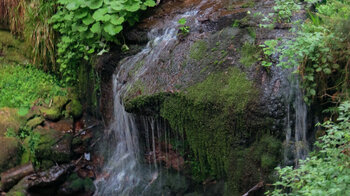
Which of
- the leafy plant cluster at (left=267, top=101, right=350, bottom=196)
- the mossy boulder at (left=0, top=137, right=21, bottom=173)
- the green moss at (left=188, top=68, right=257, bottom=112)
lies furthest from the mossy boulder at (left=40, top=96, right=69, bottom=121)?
the leafy plant cluster at (left=267, top=101, right=350, bottom=196)

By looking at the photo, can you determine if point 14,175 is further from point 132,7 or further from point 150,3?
point 150,3

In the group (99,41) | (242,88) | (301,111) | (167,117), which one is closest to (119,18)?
(99,41)

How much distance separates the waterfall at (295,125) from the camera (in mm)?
3916

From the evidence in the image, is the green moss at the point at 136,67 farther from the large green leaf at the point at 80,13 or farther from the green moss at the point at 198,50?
the large green leaf at the point at 80,13

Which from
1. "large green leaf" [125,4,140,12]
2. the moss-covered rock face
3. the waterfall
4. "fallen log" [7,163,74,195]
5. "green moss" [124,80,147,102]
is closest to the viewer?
the waterfall

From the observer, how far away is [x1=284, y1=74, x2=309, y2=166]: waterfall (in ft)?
12.8

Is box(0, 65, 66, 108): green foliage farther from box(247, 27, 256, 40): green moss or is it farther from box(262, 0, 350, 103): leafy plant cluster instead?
box(262, 0, 350, 103): leafy plant cluster

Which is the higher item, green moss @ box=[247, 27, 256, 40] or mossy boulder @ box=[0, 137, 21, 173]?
green moss @ box=[247, 27, 256, 40]

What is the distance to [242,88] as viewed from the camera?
13.2ft

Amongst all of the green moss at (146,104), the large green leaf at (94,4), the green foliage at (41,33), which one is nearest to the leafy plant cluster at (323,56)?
the green moss at (146,104)

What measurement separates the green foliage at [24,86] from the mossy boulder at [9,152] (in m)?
0.61

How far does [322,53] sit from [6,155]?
436 cm

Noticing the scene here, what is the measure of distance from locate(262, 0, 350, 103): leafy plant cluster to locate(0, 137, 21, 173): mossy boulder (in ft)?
12.4

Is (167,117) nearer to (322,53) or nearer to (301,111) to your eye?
(301,111)
